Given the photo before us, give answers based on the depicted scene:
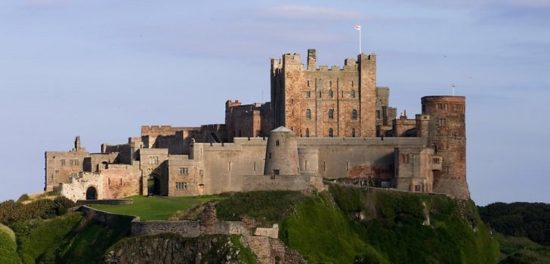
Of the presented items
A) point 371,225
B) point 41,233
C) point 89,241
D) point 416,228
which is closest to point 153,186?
point 41,233

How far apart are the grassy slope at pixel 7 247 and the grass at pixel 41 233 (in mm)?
604

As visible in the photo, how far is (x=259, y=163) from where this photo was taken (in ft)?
384

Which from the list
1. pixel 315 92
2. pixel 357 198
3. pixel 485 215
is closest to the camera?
pixel 357 198

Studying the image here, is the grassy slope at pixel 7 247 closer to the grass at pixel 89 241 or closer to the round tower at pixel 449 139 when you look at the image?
the grass at pixel 89 241

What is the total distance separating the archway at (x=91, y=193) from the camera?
388 ft

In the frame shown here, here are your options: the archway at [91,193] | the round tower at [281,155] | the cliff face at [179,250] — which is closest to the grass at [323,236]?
the round tower at [281,155]

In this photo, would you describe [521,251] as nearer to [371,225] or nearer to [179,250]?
[371,225]

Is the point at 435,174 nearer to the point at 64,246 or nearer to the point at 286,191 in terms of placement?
the point at 286,191

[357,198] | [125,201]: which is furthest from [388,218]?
[125,201]

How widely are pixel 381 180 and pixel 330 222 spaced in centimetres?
1325

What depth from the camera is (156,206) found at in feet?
353

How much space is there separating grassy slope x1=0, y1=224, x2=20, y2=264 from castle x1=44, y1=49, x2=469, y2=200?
8.64 m

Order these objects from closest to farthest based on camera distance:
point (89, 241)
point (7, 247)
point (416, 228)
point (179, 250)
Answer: point (179, 250) → point (89, 241) → point (7, 247) → point (416, 228)

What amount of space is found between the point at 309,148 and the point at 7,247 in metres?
22.8
